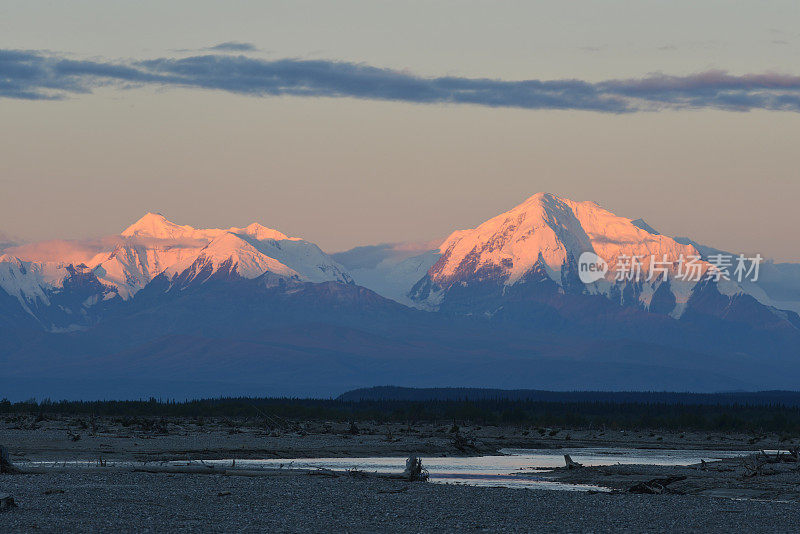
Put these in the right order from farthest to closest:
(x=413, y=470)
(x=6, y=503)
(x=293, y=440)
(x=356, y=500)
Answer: (x=293, y=440)
(x=413, y=470)
(x=356, y=500)
(x=6, y=503)

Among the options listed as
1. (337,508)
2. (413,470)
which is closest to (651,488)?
(413,470)

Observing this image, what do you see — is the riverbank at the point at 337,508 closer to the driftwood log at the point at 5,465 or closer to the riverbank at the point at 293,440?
the driftwood log at the point at 5,465

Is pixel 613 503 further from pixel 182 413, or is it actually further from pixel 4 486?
pixel 182 413

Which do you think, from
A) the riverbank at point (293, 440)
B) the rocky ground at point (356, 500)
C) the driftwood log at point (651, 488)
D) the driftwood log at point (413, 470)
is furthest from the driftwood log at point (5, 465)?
the driftwood log at point (651, 488)

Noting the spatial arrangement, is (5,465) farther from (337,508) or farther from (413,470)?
(413,470)

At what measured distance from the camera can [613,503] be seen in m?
51.3

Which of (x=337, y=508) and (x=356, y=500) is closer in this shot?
(x=337, y=508)

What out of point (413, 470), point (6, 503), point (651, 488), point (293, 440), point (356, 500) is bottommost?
point (356, 500)

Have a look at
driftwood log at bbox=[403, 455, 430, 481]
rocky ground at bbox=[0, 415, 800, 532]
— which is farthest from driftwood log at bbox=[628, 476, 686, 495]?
driftwood log at bbox=[403, 455, 430, 481]

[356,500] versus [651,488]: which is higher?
[651,488]

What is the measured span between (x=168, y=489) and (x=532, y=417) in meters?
111

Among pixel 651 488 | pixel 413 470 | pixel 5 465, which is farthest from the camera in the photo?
pixel 413 470

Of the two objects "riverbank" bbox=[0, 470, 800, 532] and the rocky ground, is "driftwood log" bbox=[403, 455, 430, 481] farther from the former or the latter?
"riverbank" bbox=[0, 470, 800, 532]

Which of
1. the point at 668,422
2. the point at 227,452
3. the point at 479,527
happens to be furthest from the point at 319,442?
the point at 668,422
